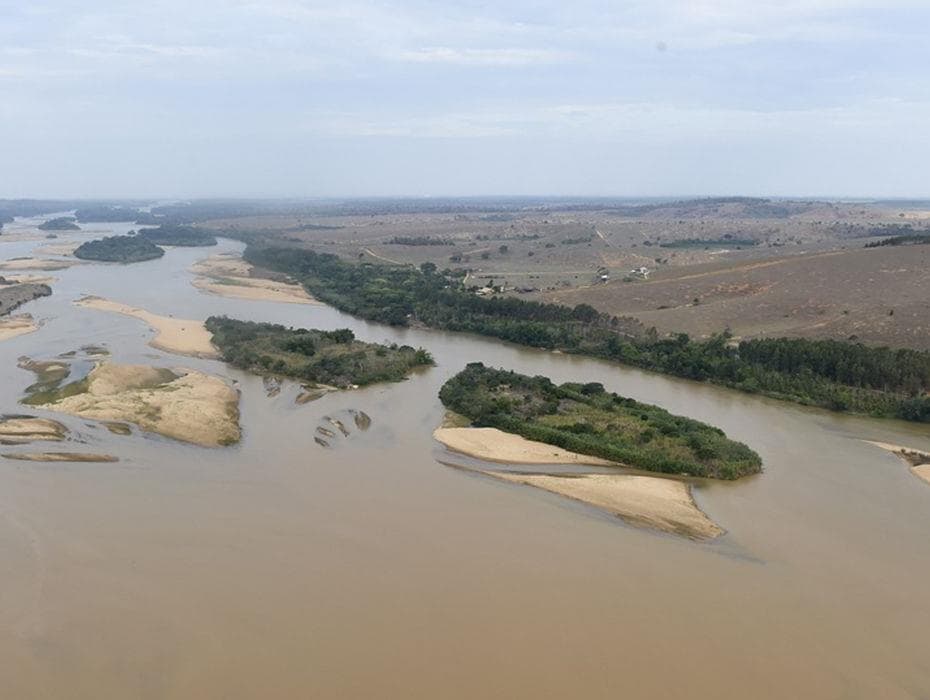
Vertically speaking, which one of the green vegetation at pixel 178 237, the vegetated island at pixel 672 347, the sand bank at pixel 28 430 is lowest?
the sand bank at pixel 28 430

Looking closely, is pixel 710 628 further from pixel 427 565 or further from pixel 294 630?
pixel 294 630

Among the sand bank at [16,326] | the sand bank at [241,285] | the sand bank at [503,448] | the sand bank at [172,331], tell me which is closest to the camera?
the sand bank at [503,448]

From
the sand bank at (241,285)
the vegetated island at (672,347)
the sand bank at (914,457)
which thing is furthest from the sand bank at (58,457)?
the sand bank at (241,285)

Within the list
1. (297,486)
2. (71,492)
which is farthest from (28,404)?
(297,486)

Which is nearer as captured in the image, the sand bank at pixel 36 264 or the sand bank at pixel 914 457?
the sand bank at pixel 914 457

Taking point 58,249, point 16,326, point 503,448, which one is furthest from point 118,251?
point 503,448

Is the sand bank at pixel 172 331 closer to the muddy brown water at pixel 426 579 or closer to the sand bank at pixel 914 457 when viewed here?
the muddy brown water at pixel 426 579

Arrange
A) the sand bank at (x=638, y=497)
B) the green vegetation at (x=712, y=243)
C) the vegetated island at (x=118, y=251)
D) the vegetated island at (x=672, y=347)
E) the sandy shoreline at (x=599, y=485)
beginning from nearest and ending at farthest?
the sand bank at (x=638, y=497), the sandy shoreline at (x=599, y=485), the vegetated island at (x=672, y=347), the vegetated island at (x=118, y=251), the green vegetation at (x=712, y=243)

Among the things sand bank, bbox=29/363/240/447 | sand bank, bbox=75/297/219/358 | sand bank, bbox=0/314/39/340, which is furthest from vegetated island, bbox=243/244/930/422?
sand bank, bbox=0/314/39/340
